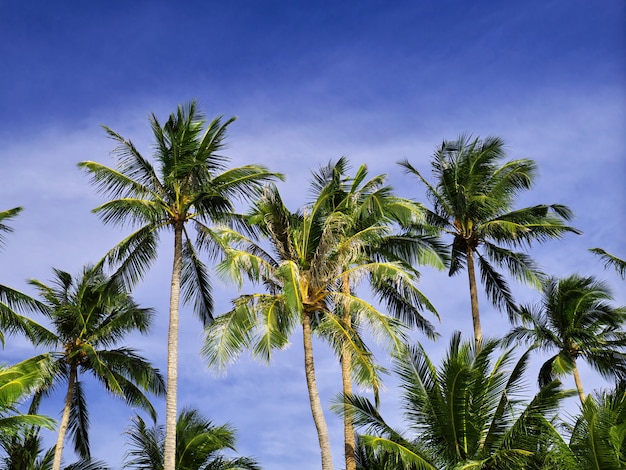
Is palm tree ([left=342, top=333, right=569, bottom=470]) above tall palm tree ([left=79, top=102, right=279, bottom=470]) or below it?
below

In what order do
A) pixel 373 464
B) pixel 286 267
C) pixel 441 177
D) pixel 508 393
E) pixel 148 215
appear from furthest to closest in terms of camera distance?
1. pixel 441 177
2. pixel 373 464
3. pixel 148 215
4. pixel 286 267
5. pixel 508 393

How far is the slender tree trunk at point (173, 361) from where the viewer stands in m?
19.9

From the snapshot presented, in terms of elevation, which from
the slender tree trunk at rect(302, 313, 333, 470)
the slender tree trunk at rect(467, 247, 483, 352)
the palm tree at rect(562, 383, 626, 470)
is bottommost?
the palm tree at rect(562, 383, 626, 470)

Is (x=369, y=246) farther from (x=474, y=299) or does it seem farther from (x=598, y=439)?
(x=598, y=439)

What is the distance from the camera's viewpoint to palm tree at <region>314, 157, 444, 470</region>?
20.3m

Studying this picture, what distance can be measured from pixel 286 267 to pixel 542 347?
1161 cm

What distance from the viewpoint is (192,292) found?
77.5ft

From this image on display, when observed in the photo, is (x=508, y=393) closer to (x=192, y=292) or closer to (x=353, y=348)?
(x=353, y=348)

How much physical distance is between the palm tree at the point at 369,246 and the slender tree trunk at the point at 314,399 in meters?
0.74

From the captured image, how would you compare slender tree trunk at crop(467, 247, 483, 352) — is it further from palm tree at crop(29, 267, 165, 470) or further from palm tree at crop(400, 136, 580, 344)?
palm tree at crop(29, 267, 165, 470)

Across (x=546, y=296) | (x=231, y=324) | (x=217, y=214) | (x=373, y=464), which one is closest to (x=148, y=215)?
(x=217, y=214)

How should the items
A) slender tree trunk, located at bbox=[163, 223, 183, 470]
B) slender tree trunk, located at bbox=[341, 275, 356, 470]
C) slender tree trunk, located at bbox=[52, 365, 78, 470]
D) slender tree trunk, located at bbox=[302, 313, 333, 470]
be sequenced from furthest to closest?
slender tree trunk, located at bbox=[52, 365, 78, 470] < slender tree trunk, located at bbox=[341, 275, 356, 470] < slender tree trunk, located at bbox=[163, 223, 183, 470] < slender tree trunk, located at bbox=[302, 313, 333, 470]

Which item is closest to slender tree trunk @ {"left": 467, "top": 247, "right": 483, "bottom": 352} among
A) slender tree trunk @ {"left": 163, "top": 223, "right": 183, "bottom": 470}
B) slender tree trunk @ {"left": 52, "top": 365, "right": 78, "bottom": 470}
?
slender tree trunk @ {"left": 163, "top": 223, "right": 183, "bottom": 470}

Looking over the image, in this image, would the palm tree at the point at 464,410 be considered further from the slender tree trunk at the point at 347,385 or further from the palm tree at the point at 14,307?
the palm tree at the point at 14,307
